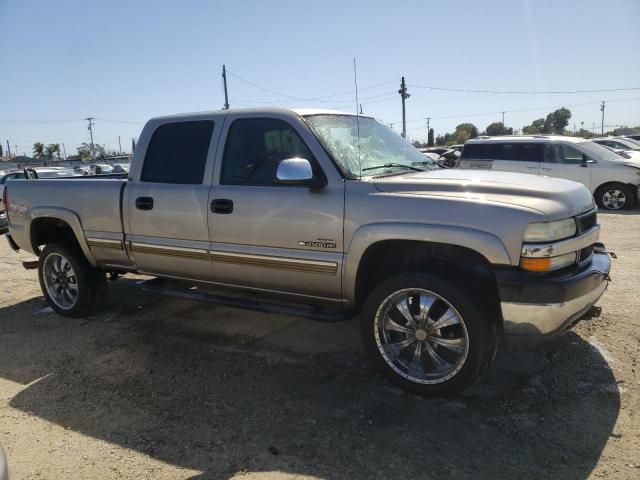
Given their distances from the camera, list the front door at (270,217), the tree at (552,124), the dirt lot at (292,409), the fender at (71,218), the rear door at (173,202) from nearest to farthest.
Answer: the dirt lot at (292,409) < the front door at (270,217) < the rear door at (173,202) < the fender at (71,218) < the tree at (552,124)

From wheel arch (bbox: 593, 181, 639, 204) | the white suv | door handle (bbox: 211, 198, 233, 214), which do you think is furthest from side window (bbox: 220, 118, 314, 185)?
wheel arch (bbox: 593, 181, 639, 204)

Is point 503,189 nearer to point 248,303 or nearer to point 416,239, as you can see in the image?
point 416,239

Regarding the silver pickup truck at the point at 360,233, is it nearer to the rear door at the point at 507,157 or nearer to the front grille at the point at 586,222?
the front grille at the point at 586,222

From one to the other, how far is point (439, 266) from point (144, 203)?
8.67 feet

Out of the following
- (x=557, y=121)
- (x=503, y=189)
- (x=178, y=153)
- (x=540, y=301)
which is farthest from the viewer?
(x=557, y=121)

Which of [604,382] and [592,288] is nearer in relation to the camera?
[592,288]

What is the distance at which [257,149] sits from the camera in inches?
162

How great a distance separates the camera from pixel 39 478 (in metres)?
2.79

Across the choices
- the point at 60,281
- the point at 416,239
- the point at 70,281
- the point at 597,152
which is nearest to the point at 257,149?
the point at 416,239

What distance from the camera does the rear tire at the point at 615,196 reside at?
11867 mm

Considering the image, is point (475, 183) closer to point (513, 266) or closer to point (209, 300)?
point (513, 266)

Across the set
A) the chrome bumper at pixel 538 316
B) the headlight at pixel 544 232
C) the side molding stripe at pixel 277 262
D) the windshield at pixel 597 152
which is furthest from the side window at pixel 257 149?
the windshield at pixel 597 152

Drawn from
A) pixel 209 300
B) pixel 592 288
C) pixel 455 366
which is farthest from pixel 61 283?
pixel 592 288

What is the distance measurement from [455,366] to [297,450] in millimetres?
1141
